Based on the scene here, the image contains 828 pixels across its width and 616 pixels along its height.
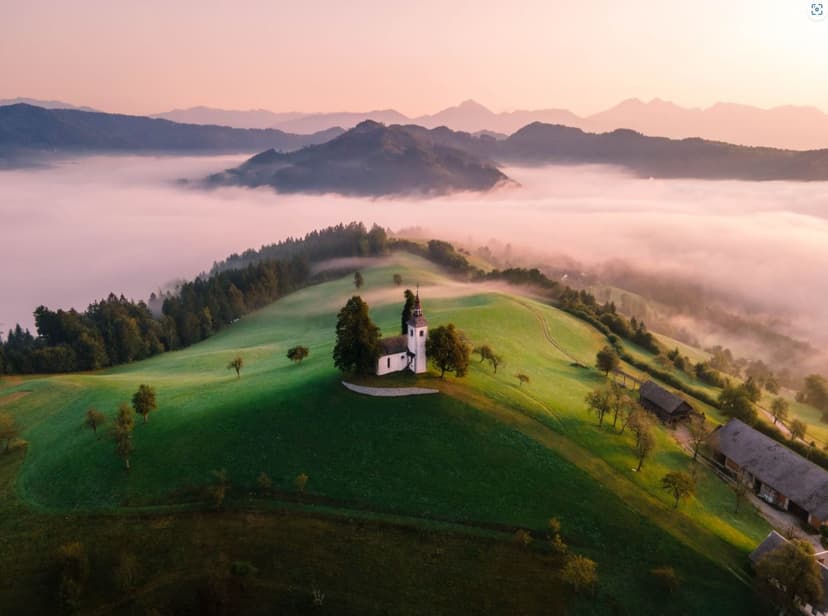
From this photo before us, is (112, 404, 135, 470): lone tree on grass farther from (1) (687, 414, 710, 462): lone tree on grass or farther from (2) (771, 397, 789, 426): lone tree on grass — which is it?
(2) (771, 397, 789, 426): lone tree on grass

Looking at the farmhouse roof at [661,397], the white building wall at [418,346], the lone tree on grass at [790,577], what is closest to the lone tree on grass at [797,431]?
the farmhouse roof at [661,397]

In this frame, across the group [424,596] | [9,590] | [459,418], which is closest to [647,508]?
[459,418]

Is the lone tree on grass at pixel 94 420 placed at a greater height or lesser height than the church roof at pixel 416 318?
lesser

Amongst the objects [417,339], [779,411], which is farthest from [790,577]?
[779,411]

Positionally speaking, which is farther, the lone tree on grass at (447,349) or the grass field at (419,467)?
the lone tree on grass at (447,349)

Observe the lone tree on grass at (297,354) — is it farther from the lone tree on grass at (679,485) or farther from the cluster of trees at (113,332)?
the cluster of trees at (113,332)

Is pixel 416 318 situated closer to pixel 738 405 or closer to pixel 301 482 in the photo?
pixel 301 482
